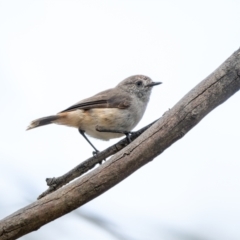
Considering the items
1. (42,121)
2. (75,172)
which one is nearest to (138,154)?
(75,172)

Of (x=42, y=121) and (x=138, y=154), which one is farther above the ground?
(x=42, y=121)

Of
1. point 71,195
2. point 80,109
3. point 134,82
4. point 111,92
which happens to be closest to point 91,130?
point 80,109

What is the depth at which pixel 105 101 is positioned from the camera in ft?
17.2

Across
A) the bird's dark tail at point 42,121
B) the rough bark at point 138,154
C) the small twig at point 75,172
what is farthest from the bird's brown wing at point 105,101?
the rough bark at point 138,154

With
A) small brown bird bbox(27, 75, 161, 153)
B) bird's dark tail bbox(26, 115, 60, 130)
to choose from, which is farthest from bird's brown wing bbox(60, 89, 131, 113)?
bird's dark tail bbox(26, 115, 60, 130)

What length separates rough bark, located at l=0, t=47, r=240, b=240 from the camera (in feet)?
8.89

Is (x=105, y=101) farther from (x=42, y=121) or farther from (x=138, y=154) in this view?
(x=138, y=154)

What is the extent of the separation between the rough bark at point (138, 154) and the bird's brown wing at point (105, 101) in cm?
231

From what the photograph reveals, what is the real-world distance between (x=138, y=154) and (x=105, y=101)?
8.19ft

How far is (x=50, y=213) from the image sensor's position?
282 centimetres

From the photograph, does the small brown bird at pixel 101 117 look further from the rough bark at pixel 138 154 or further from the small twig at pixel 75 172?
the rough bark at pixel 138 154

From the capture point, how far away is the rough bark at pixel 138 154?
271 cm

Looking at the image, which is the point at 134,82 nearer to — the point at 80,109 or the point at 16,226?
the point at 80,109

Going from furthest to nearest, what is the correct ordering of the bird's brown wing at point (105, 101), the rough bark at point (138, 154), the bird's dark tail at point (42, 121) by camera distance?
the bird's brown wing at point (105, 101) → the bird's dark tail at point (42, 121) → the rough bark at point (138, 154)
